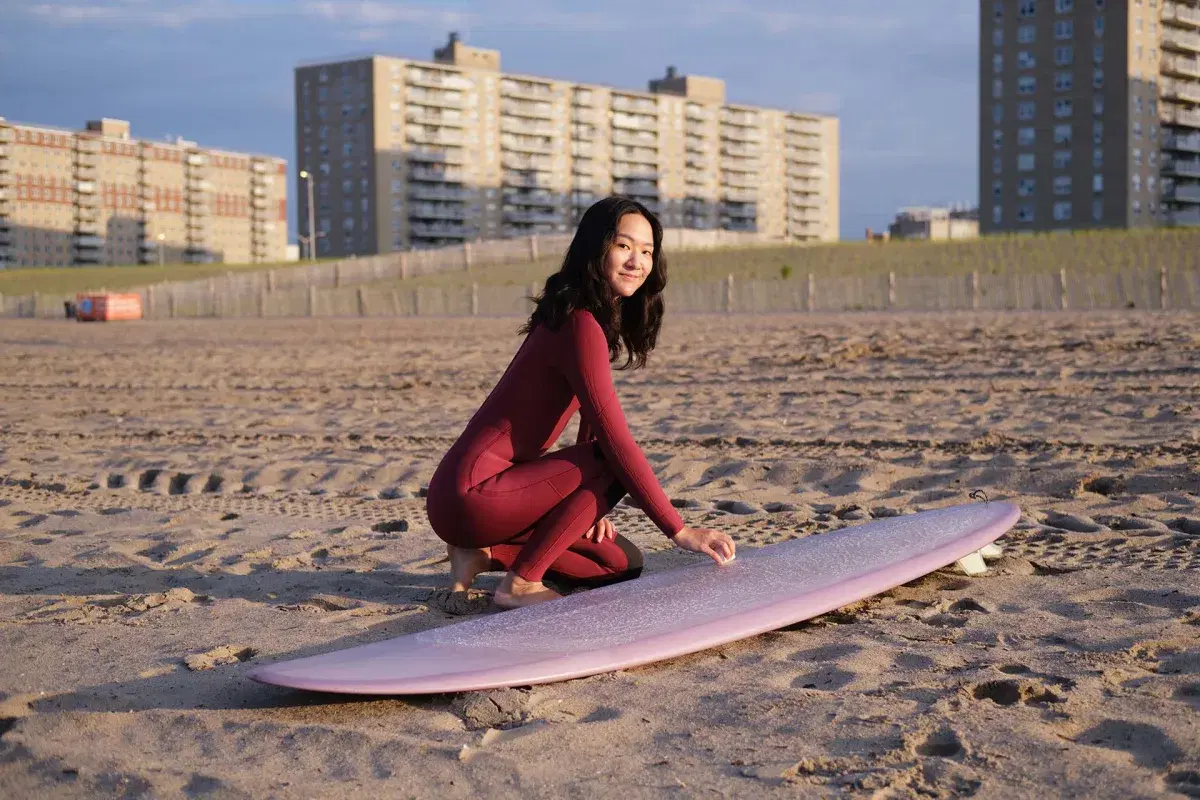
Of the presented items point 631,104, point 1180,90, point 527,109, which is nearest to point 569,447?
point 1180,90

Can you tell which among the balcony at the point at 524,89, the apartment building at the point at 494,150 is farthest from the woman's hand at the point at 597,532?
the balcony at the point at 524,89

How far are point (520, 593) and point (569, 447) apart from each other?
0.45m

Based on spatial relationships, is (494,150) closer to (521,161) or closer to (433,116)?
(521,161)

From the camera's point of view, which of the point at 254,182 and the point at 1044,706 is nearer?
the point at 1044,706

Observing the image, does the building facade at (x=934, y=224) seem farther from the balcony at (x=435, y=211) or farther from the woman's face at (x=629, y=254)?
the woman's face at (x=629, y=254)

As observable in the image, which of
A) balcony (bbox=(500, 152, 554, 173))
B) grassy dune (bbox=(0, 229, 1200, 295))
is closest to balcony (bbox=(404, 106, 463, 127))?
balcony (bbox=(500, 152, 554, 173))

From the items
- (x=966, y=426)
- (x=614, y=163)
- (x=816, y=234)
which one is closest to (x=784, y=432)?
(x=966, y=426)

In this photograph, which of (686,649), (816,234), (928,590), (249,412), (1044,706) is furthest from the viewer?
(816,234)

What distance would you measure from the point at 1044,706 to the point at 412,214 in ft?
306

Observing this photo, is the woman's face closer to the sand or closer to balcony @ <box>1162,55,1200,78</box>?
the sand

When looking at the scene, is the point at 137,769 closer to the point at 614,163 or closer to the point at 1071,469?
the point at 1071,469

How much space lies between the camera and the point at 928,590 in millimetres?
3727

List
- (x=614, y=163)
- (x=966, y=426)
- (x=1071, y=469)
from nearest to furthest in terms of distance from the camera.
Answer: (x=1071, y=469) → (x=966, y=426) → (x=614, y=163)

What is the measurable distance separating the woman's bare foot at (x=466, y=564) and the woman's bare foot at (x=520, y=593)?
0.20 m
